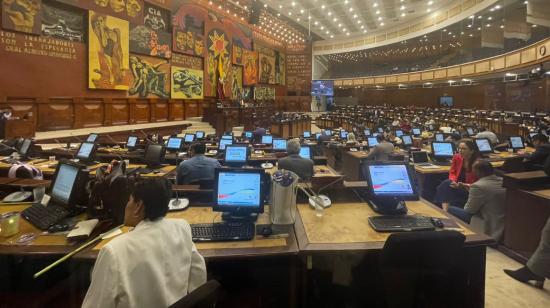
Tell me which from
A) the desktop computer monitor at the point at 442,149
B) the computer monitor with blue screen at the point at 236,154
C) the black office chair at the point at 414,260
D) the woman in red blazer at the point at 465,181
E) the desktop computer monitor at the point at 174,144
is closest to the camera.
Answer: the black office chair at the point at 414,260

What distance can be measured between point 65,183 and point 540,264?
4171 millimetres

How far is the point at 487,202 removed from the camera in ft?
13.4

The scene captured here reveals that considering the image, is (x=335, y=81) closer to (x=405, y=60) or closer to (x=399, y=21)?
(x=405, y=60)

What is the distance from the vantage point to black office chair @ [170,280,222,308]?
3.95 ft

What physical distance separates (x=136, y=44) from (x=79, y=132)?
16.0 feet

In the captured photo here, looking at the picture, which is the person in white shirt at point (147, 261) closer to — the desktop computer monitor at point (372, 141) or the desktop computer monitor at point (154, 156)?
the desktop computer monitor at point (154, 156)

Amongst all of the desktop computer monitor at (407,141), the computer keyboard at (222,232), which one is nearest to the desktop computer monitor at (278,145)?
the desktop computer monitor at (407,141)

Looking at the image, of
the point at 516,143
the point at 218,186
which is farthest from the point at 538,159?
the point at 218,186

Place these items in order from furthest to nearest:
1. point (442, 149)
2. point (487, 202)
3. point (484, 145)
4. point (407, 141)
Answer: point (407, 141) < point (484, 145) < point (442, 149) < point (487, 202)

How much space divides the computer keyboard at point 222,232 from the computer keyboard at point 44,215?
1.02 metres

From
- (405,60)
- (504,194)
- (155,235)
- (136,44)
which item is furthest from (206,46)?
(405,60)

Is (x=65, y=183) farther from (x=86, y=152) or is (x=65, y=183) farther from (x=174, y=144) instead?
(x=174, y=144)

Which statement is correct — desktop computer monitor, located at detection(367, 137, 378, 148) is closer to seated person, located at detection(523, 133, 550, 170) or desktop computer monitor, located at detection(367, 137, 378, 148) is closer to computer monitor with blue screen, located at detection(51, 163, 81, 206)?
seated person, located at detection(523, 133, 550, 170)

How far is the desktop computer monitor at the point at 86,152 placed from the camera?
5.82 m
